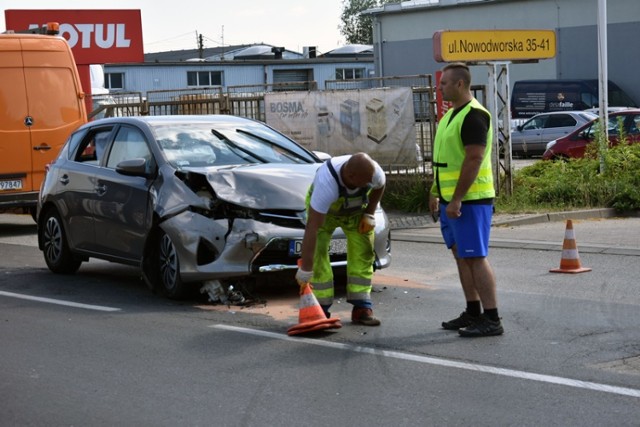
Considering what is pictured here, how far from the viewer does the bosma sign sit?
16.6 metres

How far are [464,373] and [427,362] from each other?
38 cm

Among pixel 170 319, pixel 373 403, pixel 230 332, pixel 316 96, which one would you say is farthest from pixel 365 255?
pixel 316 96

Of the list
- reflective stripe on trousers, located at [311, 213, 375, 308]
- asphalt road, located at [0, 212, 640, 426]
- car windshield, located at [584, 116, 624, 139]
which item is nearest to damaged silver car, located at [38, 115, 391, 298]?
asphalt road, located at [0, 212, 640, 426]

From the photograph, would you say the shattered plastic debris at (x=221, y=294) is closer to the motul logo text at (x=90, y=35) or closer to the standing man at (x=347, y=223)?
the standing man at (x=347, y=223)

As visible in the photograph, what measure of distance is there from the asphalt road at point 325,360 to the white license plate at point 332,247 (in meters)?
0.43

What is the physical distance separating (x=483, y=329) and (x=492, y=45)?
9.82 meters

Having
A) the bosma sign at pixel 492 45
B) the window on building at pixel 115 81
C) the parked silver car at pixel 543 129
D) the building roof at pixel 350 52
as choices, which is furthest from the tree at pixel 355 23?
the bosma sign at pixel 492 45

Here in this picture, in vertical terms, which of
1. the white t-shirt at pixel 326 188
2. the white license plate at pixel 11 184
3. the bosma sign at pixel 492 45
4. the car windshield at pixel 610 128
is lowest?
the white license plate at pixel 11 184

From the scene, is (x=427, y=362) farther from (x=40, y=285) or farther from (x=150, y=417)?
(x=40, y=285)

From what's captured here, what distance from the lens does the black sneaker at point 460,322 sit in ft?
26.6

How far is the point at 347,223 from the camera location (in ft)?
27.5

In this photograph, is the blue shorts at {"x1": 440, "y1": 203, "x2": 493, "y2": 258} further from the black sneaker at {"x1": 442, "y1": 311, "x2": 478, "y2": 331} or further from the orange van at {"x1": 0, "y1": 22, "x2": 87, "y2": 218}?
the orange van at {"x1": 0, "y1": 22, "x2": 87, "y2": 218}

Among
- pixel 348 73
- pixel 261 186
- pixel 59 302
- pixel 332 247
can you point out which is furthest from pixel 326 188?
pixel 348 73

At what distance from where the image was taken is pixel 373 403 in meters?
6.20
